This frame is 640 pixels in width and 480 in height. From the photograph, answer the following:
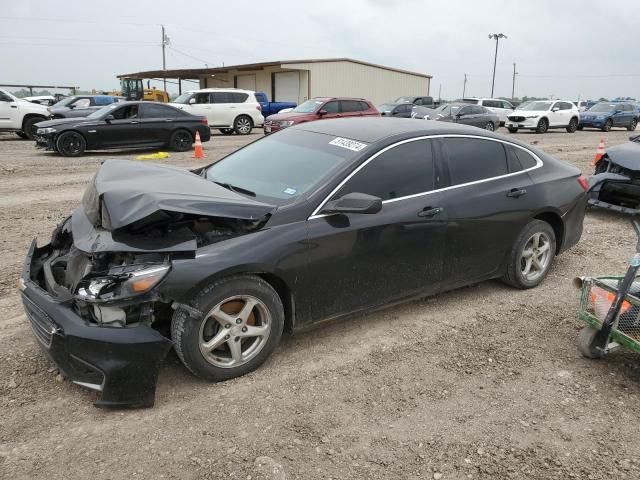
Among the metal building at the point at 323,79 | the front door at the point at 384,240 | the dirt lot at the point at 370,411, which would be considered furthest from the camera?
the metal building at the point at 323,79

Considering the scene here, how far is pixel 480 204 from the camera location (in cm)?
444

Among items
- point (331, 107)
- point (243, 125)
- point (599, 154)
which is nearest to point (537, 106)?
point (331, 107)

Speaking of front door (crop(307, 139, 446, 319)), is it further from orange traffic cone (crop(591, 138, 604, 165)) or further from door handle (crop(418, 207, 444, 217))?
orange traffic cone (crop(591, 138, 604, 165))

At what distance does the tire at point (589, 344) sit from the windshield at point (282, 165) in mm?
2092

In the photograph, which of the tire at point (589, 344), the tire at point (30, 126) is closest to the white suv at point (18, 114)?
the tire at point (30, 126)

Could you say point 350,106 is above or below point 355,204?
above

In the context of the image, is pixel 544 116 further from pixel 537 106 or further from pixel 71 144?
pixel 71 144

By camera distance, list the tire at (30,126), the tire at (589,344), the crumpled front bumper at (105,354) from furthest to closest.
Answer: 1. the tire at (30,126)
2. the tire at (589,344)
3. the crumpled front bumper at (105,354)

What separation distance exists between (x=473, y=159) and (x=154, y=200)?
2.71m

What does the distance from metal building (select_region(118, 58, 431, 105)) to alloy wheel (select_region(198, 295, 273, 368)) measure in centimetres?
→ 3557

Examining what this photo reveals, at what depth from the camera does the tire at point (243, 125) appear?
22594 mm

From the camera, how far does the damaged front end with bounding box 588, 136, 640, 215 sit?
7586mm

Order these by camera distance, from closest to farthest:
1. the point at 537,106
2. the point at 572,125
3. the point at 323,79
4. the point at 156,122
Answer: the point at 156,122
the point at 537,106
the point at 572,125
the point at 323,79

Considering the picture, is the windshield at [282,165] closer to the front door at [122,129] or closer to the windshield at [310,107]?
the front door at [122,129]
